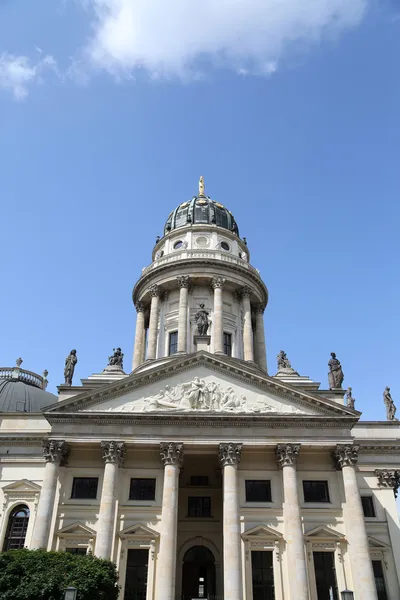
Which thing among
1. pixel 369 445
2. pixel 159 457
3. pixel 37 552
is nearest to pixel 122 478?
pixel 159 457

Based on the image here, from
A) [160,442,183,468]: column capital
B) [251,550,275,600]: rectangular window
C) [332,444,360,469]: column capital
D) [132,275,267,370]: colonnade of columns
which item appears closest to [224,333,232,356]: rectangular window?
[132,275,267,370]: colonnade of columns

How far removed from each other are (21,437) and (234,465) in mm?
14743

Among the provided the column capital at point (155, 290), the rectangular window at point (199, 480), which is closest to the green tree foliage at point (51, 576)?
the rectangular window at point (199, 480)

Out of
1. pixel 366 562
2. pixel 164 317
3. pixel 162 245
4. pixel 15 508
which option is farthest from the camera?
pixel 162 245

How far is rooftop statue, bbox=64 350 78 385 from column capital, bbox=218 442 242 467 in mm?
12669

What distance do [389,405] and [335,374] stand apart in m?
4.79

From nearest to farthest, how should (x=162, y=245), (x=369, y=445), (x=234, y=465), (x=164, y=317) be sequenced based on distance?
1. (x=234, y=465)
2. (x=369, y=445)
3. (x=164, y=317)
4. (x=162, y=245)

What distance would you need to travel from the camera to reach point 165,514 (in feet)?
100

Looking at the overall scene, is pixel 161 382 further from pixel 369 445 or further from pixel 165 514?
pixel 369 445

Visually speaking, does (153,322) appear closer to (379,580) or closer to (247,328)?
(247,328)

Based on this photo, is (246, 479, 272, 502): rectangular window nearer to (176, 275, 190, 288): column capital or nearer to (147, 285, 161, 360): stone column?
(147, 285, 161, 360): stone column

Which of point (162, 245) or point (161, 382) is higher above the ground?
point (162, 245)

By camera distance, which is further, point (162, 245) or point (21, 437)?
point (162, 245)

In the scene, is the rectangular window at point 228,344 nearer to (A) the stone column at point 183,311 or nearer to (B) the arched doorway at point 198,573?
(A) the stone column at point 183,311
